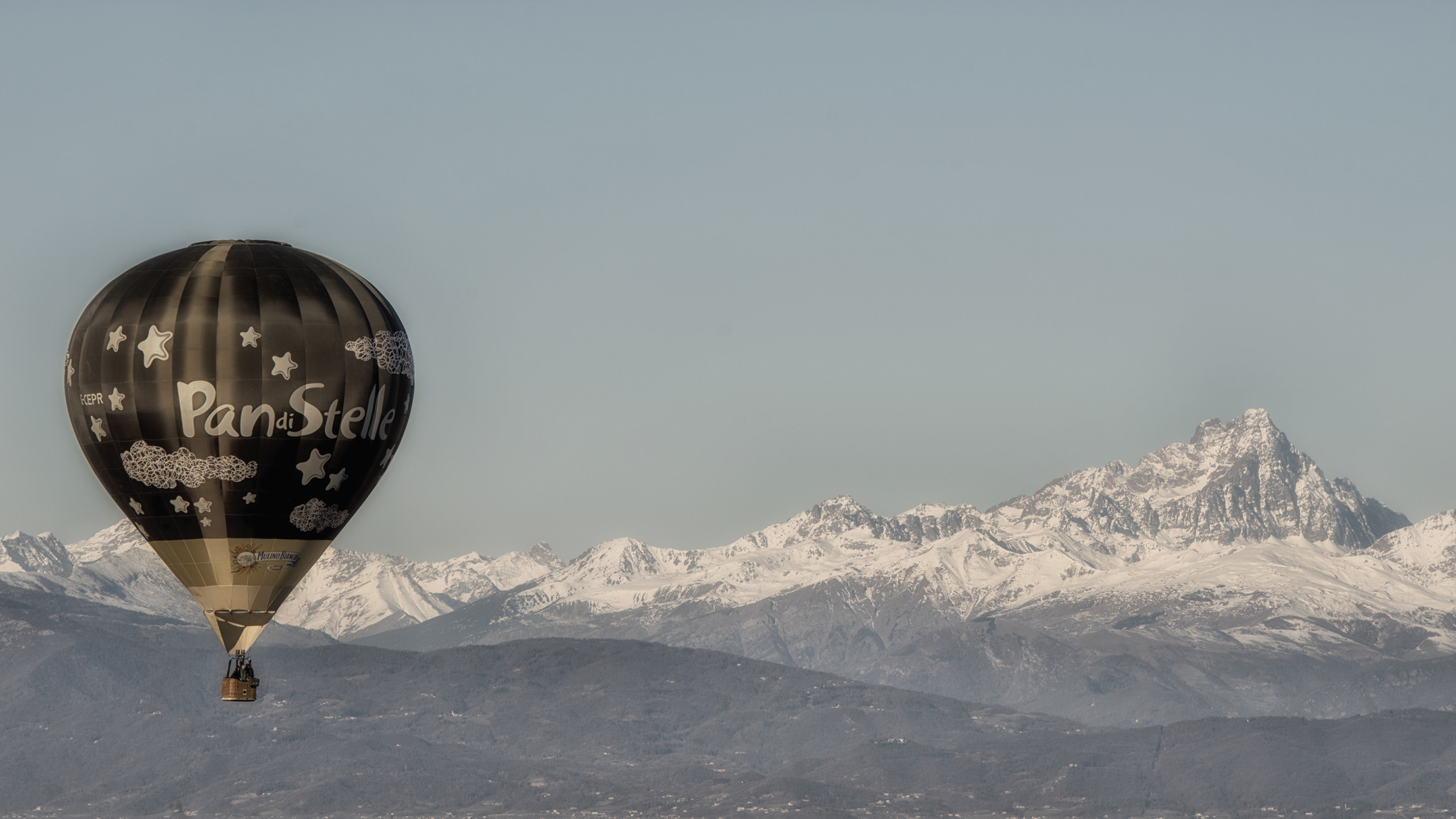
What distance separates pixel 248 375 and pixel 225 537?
9.43 metres

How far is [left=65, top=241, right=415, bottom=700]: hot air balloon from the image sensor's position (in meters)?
110

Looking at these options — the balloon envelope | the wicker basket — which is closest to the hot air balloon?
the balloon envelope

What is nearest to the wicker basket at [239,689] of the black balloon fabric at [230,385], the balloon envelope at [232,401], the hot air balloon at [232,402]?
→ the hot air balloon at [232,402]

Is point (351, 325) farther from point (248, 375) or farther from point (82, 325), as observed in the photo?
point (82, 325)

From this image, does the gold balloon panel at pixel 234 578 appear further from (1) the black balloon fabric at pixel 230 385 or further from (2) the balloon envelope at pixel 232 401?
(1) the black balloon fabric at pixel 230 385

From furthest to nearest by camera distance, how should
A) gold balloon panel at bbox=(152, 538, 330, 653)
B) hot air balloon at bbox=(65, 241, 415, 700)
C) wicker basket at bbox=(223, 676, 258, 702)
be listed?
gold balloon panel at bbox=(152, 538, 330, 653)
hot air balloon at bbox=(65, 241, 415, 700)
wicker basket at bbox=(223, 676, 258, 702)

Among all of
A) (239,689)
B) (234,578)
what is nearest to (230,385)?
(234,578)

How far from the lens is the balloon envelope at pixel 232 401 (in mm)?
109688

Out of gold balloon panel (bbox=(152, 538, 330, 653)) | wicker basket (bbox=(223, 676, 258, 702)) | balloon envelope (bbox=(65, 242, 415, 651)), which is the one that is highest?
balloon envelope (bbox=(65, 242, 415, 651))

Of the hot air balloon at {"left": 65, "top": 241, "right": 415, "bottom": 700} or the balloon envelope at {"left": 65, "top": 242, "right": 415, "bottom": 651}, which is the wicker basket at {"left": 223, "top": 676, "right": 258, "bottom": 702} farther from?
the balloon envelope at {"left": 65, "top": 242, "right": 415, "bottom": 651}

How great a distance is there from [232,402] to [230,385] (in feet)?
3.29

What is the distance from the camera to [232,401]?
110 m

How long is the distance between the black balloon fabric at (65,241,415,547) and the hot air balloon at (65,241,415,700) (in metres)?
0.09

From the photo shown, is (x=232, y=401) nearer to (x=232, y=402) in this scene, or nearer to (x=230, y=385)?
(x=232, y=402)
